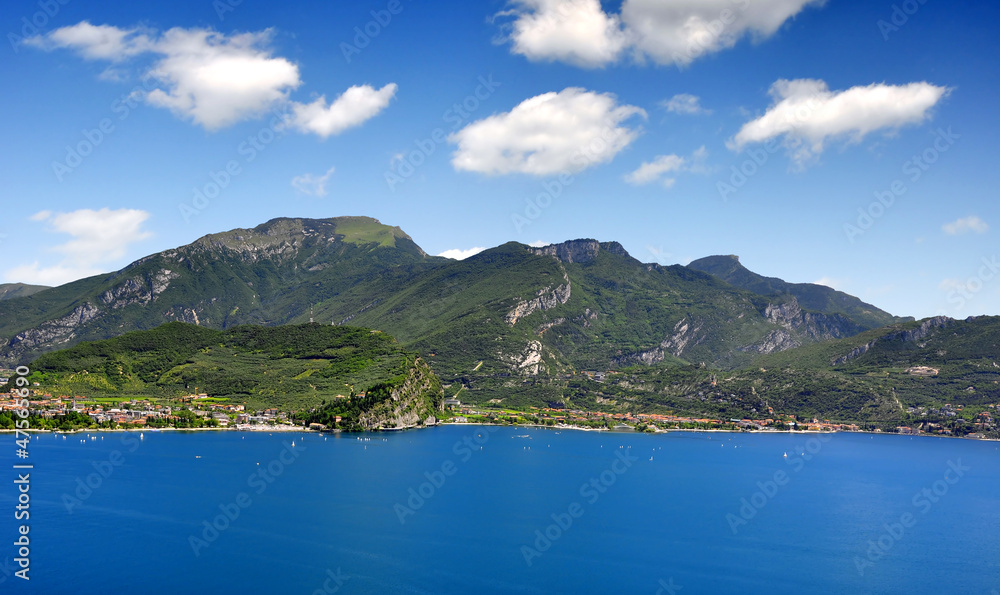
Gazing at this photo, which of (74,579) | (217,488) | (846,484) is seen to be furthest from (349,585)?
(846,484)

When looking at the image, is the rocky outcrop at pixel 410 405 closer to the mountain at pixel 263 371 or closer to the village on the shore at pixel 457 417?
the mountain at pixel 263 371

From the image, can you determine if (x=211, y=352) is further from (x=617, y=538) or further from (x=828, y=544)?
(x=828, y=544)

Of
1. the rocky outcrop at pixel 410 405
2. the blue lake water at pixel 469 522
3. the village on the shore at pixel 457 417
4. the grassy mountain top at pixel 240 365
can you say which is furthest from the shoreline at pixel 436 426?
the grassy mountain top at pixel 240 365

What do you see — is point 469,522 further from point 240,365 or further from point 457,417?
point 240,365

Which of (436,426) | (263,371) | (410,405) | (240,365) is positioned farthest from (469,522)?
(240,365)

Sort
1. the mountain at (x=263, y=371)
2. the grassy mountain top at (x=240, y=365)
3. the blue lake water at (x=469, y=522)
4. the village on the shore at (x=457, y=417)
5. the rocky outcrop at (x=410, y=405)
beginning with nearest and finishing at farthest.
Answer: the blue lake water at (x=469, y=522) < the village on the shore at (x=457, y=417) < the rocky outcrop at (x=410, y=405) < the mountain at (x=263, y=371) < the grassy mountain top at (x=240, y=365)

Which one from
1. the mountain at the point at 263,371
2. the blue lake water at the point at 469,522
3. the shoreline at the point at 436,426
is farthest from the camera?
the mountain at the point at 263,371
